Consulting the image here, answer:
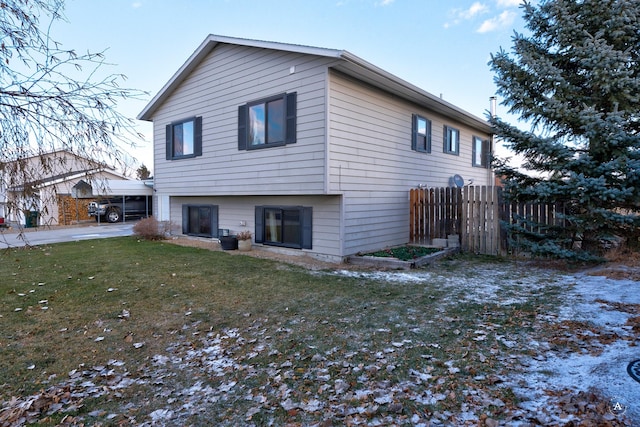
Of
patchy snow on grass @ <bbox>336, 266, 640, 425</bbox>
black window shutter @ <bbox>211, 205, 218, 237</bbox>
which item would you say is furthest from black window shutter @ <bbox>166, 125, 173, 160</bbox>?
patchy snow on grass @ <bbox>336, 266, 640, 425</bbox>

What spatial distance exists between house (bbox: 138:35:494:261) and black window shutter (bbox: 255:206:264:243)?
30 mm

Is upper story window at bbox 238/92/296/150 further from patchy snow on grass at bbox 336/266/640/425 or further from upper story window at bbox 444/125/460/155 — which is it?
upper story window at bbox 444/125/460/155

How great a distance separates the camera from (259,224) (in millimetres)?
10383

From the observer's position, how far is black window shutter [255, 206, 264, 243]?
10320 millimetres

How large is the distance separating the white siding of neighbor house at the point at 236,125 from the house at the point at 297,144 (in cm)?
3

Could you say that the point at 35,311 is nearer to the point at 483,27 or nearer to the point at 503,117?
the point at 503,117

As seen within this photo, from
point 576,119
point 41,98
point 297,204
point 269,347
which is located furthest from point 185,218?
point 576,119

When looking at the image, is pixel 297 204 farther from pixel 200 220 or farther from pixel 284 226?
pixel 200 220

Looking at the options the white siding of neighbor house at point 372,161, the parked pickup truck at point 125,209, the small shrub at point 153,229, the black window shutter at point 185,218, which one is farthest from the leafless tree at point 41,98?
the parked pickup truck at point 125,209

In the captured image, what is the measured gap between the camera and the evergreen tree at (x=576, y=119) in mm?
6488

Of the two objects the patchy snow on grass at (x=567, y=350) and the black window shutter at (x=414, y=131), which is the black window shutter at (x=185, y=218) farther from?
the patchy snow on grass at (x=567, y=350)

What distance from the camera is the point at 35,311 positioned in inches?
201

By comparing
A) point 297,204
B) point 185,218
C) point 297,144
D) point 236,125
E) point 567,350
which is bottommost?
point 567,350

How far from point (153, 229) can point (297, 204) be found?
6505mm
